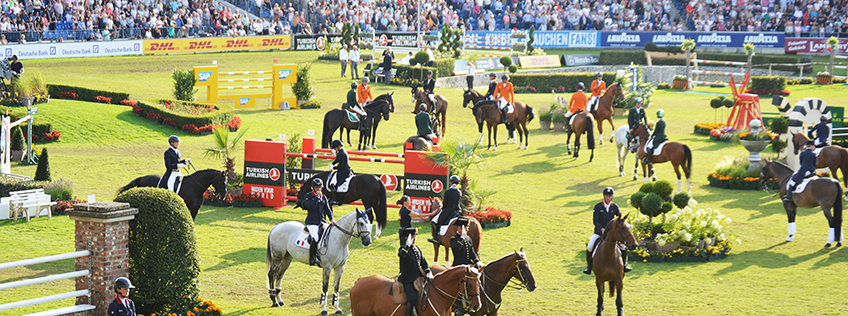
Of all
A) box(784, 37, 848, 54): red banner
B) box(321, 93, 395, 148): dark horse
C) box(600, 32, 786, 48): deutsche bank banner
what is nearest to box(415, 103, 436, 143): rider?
box(321, 93, 395, 148): dark horse

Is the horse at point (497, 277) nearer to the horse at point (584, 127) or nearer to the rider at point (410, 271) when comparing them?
the rider at point (410, 271)

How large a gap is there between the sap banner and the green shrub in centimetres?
3377

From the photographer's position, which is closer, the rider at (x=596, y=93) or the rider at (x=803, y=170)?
the rider at (x=803, y=170)

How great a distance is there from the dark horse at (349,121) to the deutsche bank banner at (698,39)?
36.8m

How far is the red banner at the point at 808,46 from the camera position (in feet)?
186

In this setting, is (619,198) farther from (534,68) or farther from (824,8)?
(824,8)

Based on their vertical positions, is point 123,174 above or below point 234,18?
below

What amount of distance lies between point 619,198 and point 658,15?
1782 inches

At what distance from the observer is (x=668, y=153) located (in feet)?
A: 80.2

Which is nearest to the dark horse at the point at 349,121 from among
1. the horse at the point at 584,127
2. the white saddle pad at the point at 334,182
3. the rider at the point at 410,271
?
Result: the horse at the point at 584,127

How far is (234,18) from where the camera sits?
2153 inches

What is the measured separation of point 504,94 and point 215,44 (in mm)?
27457

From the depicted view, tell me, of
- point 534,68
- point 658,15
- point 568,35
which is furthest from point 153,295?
point 658,15

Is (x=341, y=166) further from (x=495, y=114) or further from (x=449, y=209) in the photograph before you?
(x=495, y=114)
